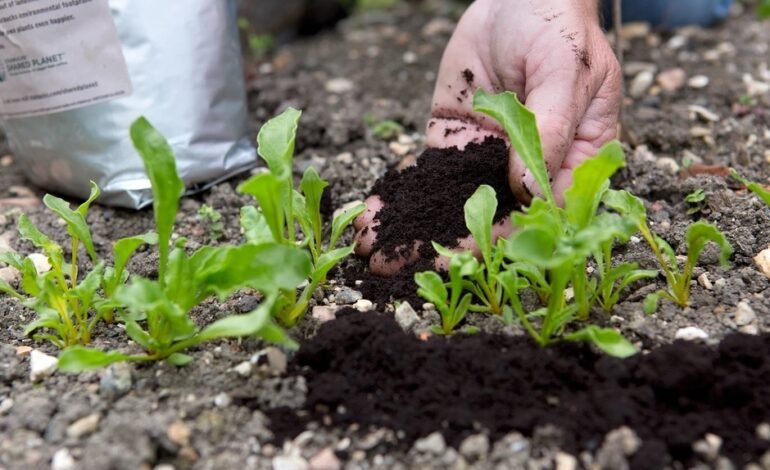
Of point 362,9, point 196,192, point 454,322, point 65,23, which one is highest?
point 65,23

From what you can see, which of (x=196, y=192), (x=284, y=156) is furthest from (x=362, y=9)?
(x=284, y=156)

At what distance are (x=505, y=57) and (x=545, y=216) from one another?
70cm

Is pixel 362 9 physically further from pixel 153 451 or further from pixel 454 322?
pixel 153 451

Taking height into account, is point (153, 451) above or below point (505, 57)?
below

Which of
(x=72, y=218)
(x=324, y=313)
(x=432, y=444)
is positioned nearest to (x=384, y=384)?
(x=432, y=444)

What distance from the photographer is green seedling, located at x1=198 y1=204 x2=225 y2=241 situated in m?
1.86

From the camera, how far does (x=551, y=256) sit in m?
1.18

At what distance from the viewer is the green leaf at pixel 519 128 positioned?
4.57ft

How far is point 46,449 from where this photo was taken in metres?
1.18

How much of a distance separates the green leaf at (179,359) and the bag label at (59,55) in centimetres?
84

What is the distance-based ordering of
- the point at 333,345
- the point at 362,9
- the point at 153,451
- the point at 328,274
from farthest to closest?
1. the point at 362,9
2. the point at 328,274
3. the point at 333,345
4. the point at 153,451

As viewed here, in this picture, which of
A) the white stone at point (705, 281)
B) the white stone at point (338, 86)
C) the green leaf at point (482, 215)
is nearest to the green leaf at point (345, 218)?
the green leaf at point (482, 215)

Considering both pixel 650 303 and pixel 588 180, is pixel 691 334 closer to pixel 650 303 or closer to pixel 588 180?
pixel 650 303

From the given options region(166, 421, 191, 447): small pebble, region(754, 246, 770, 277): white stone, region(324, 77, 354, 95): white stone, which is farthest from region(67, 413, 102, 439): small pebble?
region(324, 77, 354, 95): white stone
